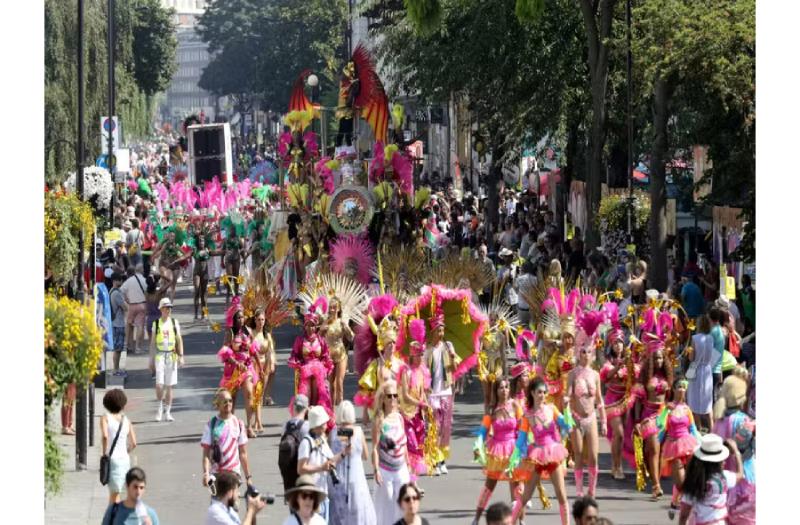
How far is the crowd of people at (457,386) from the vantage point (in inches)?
527

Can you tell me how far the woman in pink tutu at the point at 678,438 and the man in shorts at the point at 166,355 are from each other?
7576mm

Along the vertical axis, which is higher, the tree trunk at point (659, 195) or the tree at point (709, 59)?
the tree at point (709, 59)

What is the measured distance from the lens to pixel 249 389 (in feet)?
64.3

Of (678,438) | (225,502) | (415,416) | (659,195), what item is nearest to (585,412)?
(678,438)

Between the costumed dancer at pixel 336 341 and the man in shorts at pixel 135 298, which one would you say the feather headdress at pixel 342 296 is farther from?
the man in shorts at pixel 135 298

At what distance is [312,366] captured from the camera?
18953 millimetres

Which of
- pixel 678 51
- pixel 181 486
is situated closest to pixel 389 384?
pixel 181 486

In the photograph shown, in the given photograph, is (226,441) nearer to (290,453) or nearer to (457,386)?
(290,453)

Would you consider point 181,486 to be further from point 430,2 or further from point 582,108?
point 582,108

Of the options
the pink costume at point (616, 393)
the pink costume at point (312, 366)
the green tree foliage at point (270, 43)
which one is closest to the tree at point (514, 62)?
the pink costume at point (312, 366)

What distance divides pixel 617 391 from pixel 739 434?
12.6ft

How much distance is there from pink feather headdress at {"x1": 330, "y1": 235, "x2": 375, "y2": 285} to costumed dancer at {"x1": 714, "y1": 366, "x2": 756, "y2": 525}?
13800 millimetres

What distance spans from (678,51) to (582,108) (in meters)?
11.0

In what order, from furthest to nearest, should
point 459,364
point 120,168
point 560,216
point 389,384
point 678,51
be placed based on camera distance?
point 120,168 → point 560,216 → point 678,51 → point 459,364 → point 389,384
